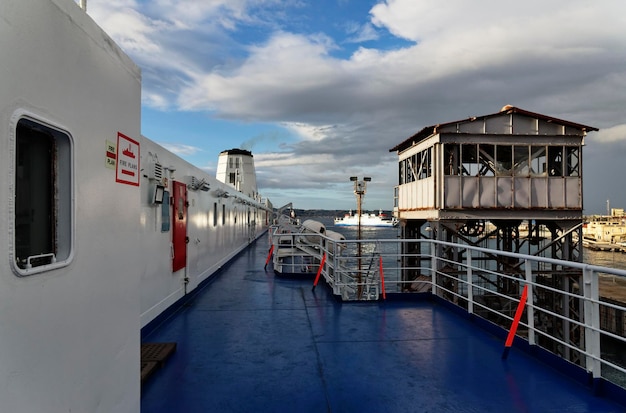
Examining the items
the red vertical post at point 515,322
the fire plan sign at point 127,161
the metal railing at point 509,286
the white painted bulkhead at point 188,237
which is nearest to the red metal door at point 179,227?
the white painted bulkhead at point 188,237

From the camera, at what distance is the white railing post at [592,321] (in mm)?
3623

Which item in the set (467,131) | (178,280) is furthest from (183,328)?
(467,131)

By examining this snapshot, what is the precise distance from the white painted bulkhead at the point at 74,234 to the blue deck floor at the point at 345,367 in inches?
54.4

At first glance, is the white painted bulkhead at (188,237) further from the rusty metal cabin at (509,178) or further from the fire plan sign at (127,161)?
the rusty metal cabin at (509,178)

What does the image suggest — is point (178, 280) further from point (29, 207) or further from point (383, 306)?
point (29, 207)

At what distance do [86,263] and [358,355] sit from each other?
364 centimetres

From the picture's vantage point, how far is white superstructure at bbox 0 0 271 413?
1492 millimetres

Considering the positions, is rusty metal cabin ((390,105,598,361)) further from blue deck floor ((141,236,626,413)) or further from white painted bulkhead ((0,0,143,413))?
white painted bulkhead ((0,0,143,413))

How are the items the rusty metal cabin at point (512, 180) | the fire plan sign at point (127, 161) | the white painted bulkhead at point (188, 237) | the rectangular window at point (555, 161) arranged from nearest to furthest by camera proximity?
the fire plan sign at point (127, 161)
the white painted bulkhead at point (188, 237)
the rusty metal cabin at point (512, 180)
the rectangular window at point (555, 161)

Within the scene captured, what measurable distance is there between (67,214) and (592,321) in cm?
453

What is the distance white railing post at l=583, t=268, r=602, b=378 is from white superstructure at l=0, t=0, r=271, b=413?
→ 4087 mm

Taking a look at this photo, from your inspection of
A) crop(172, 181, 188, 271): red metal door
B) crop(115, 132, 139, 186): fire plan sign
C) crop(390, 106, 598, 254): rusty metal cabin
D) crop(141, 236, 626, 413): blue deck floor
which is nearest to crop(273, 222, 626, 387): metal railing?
crop(141, 236, 626, 413): blue deck floor

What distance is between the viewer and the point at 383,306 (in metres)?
7.36

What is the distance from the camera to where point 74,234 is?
1.92 metres
